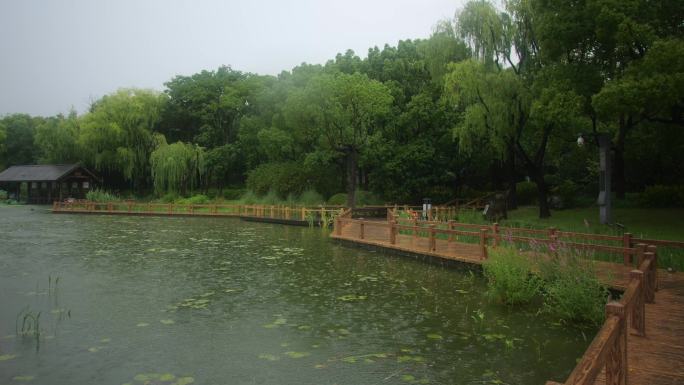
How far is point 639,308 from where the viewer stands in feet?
20.0

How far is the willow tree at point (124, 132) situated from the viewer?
45688 mm

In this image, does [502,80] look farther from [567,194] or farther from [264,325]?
[264,325]

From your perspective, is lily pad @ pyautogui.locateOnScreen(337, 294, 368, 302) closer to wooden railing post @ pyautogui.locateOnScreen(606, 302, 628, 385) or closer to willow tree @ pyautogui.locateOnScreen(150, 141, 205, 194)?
wooden railing post @ pyautogui.locateOnScreen(606, 302, 628, 385)

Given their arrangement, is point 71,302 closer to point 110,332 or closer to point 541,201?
point 110,332

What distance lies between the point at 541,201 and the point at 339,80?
13653 mm

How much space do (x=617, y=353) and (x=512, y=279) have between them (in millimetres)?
5013

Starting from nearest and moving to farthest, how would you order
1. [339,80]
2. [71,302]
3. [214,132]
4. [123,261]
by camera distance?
[71,302], [123,261], [339,80], [214,132]

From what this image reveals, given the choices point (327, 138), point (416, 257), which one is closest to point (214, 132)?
point (327, 138)

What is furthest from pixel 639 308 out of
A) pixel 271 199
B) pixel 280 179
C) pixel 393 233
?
pixel 280 179

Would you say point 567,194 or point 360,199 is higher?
point 567,194

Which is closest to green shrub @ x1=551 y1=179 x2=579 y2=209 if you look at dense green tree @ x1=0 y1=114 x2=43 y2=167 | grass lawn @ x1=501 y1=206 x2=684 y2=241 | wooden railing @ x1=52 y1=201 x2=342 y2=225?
grass lawn @ x1=501 y1=206 x2=684 y2=241

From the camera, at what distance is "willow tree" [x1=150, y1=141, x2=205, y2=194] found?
135 ft

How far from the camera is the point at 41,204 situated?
4819 cm

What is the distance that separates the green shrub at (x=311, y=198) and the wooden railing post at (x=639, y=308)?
26.0 meters
